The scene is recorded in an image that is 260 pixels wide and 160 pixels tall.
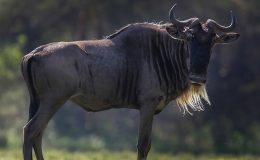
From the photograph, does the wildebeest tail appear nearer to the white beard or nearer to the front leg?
the front leg

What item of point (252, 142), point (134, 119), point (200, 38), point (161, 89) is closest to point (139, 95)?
point (161, 89)

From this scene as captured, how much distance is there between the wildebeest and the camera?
394 inches

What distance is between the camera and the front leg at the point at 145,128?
34.4 feet

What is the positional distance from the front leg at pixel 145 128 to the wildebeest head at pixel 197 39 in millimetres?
677

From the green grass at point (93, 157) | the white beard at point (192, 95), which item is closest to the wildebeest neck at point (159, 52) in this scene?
the white beard at point (192, 95)

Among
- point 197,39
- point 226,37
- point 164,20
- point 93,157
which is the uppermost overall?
point 197,39

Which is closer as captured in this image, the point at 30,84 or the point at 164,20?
the point at 30,84

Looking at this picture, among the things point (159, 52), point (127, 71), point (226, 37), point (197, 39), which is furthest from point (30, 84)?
point (226, 37)

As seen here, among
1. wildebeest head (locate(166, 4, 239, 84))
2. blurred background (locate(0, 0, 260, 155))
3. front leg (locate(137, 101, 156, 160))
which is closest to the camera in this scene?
wildebeest head (locate(166, 4, 239, 84))

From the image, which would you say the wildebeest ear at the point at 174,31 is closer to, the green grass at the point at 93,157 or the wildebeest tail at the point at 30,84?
the wildebeest tail at the point at 30,84

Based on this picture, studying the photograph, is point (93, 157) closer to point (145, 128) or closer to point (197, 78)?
point (145, 128)

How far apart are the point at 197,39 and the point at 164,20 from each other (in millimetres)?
12840

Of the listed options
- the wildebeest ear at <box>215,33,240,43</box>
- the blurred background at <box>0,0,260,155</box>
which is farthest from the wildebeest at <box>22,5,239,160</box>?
the blurred background at <box>0,0,260,155</box>

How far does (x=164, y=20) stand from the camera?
23.2m
